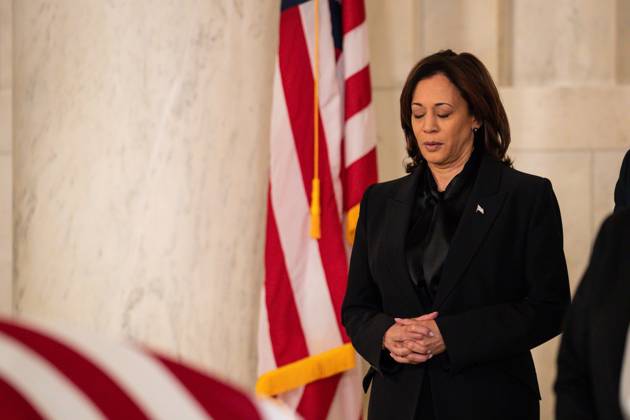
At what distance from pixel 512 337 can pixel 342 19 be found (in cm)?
195

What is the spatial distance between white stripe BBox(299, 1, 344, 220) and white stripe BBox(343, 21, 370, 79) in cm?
6

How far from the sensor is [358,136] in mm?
4191

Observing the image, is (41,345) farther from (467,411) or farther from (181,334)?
(181,334)

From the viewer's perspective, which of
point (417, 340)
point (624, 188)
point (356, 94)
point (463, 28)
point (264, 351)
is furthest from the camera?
point (463, 28)

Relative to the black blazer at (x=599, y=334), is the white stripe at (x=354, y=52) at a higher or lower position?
higher

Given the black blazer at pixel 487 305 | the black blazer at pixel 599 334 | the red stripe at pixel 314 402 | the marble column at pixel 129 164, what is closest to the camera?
the black blazer at pixel 599 334

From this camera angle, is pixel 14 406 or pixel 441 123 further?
pixel 441 123

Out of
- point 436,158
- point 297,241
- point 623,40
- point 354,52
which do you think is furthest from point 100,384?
point 623,40

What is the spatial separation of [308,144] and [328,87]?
27 cm

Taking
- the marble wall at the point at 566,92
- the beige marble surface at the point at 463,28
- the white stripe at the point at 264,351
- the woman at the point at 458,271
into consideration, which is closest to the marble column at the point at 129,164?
the white stripe at the point at 264,351

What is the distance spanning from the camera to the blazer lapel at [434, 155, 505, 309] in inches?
114

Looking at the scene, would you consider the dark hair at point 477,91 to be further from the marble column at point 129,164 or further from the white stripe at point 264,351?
the white stripe at point 264,351

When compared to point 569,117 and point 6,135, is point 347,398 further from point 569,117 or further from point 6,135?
point 6,135

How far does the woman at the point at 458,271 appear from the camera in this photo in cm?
287
